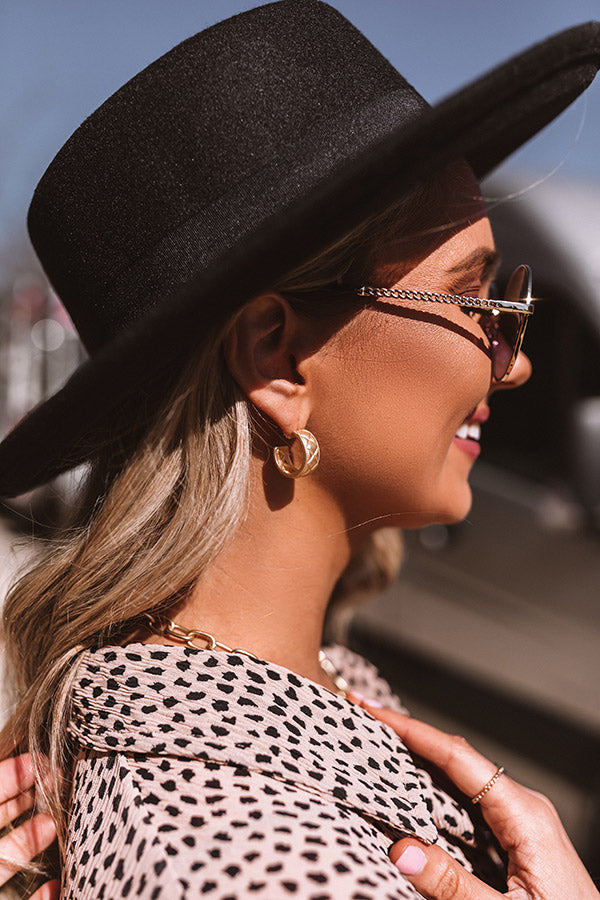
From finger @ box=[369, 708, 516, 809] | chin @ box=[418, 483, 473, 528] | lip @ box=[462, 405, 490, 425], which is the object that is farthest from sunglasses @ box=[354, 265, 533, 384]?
finger @ box=[369, 708, 516, 809]

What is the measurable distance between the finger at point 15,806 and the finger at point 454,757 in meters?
0.70

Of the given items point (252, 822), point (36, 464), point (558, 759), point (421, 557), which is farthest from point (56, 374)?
point (252, 822)

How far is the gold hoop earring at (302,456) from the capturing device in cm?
144

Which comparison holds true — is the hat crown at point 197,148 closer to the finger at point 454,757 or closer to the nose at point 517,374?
the nose at point 517,374

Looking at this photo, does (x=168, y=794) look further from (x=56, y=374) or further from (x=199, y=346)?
(x=56, y=374)

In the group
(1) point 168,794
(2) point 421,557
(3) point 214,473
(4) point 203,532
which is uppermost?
(3) point 214,473

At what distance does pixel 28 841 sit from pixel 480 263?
1371mm

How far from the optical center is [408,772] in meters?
1.42

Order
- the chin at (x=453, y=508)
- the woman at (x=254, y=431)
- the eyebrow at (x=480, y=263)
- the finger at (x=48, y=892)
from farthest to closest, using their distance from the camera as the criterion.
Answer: the chin at (x=453, y=508), the eyebrow at (x=480, y=263), the finger at (x=48, y=892), the woman at (x=254, y=431)

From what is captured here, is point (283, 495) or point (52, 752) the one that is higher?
point (283, 495)

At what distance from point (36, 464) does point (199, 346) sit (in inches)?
14.4

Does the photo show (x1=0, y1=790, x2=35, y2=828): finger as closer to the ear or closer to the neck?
the neck

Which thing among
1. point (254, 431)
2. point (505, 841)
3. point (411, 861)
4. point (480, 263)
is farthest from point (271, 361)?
point (505, 841)

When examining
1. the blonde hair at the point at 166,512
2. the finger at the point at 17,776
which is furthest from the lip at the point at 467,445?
the finger at the point at 17,776
